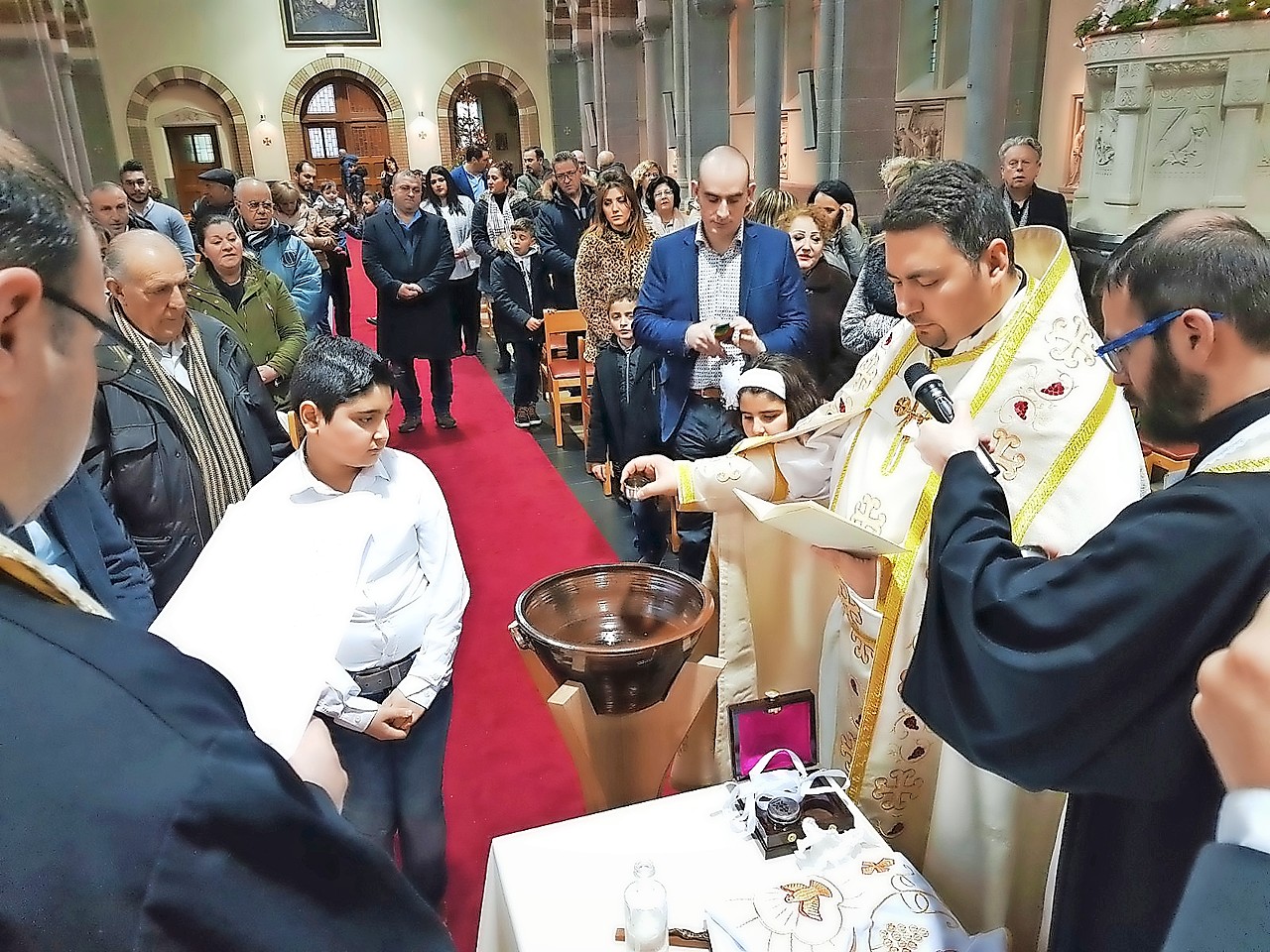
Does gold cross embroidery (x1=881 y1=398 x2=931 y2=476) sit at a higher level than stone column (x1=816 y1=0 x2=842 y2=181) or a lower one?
lower

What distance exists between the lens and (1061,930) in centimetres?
146

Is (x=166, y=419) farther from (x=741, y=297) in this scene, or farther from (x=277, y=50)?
(x=277, y=50)

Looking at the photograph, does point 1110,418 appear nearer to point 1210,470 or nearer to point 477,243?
point 1210,470

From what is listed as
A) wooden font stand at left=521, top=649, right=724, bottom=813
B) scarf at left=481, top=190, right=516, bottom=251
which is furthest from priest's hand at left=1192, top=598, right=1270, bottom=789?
scarf at left=481, top=190, right=516, bottom=251

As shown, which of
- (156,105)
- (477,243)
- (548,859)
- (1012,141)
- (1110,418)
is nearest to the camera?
(548,859)

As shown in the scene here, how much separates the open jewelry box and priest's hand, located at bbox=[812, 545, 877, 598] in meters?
0.25

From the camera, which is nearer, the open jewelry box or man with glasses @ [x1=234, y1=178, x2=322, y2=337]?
the open jewelry box

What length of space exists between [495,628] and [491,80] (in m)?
21.0

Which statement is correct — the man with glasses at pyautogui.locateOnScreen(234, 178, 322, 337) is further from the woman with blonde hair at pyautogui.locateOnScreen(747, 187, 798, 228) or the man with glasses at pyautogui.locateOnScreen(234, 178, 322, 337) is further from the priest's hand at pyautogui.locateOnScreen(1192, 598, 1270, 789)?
the priest's hand at pyautogui.locateOnScreen(1192, 598, 1270, 789)

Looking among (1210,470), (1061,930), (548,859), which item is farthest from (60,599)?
(1061,930)

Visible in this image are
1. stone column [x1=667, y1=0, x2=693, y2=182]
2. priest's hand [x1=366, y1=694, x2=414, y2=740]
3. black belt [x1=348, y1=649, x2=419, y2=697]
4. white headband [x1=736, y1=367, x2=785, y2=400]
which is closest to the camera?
priest's hand [x1=366, y1=694, x2=414, y2=740]

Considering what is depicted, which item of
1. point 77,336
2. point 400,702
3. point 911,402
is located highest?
point 77,336

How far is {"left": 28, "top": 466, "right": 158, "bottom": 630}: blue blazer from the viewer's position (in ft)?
6.70

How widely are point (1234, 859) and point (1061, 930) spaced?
3.01ft
